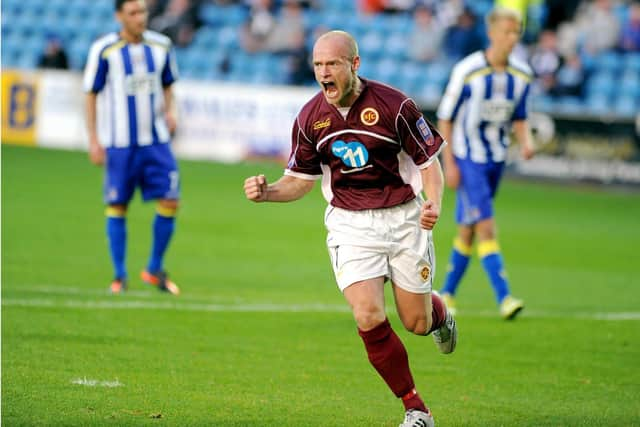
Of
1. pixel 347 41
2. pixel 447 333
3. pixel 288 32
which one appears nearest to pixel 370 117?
pixel 347 41

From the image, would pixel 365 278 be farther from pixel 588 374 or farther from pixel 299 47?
pixel 299 47

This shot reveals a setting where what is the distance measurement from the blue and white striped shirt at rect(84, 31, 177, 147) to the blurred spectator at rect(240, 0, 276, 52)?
14656mm

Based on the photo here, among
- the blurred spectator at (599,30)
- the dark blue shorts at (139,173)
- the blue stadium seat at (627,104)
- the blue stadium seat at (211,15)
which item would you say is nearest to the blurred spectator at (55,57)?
the blue stadium seat at (211,15)

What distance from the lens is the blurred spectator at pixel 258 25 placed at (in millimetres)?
25062

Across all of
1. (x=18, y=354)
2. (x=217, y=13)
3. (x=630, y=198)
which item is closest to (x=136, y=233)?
(x=18, y=354)

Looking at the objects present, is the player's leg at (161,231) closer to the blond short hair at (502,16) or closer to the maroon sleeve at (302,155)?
the blond short hair at (502,16)

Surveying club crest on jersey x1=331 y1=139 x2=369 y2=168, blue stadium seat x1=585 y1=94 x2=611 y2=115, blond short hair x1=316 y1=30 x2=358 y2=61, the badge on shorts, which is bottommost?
blue stadium seat x1=585 y1=94 x2=611 y2=115

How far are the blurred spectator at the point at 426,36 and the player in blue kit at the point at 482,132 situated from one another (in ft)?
43.5

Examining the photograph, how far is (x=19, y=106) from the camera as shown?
2403 centimetres

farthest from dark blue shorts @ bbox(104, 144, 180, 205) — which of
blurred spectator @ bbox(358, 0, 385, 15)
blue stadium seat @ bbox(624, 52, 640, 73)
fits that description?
blurred spectator @ bbox(358, 0, 385, 15)

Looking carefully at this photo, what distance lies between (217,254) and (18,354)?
18.4ft

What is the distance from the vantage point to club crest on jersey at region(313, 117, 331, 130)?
20.3 ft

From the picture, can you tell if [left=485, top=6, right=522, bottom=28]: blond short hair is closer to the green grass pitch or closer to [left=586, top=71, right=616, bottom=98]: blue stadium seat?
the green grass pitch

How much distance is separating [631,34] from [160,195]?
13.6 m
